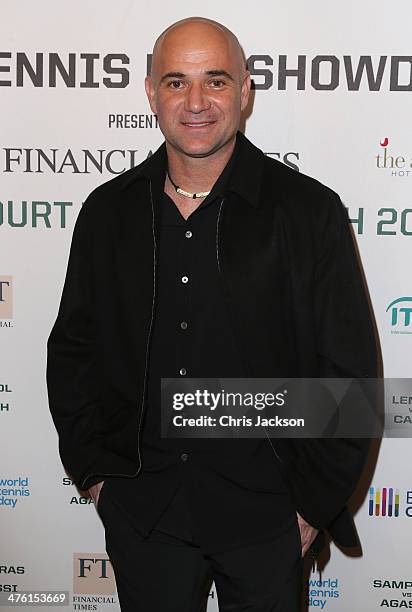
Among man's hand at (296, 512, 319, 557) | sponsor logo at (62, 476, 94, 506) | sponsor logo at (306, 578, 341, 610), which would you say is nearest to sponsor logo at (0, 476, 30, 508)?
sponsor logo at (62, 476, 94, 506)

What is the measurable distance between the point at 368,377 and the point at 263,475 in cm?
33

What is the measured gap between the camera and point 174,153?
1858mm

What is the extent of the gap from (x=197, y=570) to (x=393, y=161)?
129cm

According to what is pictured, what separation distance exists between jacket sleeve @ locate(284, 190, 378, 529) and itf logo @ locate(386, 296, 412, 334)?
2.08 ft

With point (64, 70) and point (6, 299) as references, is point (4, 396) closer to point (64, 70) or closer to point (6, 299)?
point (6, 299)

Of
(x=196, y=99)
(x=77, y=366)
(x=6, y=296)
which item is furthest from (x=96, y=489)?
(x=196, y=99)

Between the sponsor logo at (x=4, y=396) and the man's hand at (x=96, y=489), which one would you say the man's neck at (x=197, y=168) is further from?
the sponsor logo at (x=4, y=396)

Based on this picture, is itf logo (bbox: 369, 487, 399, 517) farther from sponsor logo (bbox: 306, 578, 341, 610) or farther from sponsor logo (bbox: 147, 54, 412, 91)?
sponsor logo (bbox: 147, 54, 412, 91)

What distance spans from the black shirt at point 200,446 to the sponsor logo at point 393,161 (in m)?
0.72

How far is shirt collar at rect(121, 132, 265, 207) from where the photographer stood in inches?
71.5

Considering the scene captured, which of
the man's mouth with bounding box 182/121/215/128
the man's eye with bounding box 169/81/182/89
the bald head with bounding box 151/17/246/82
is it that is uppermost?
the bald head with bounding box 151/17/246/82

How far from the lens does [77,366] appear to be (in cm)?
199

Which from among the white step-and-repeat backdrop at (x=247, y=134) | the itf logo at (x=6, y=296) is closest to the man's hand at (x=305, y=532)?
the white step-and-repeat backdrop at (x=247, y=134)

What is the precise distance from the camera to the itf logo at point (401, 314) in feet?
7.96
